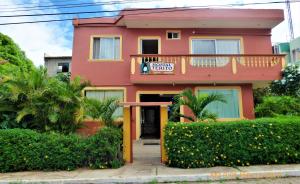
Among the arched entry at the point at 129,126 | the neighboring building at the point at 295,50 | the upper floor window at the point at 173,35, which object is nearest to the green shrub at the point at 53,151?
the arched entry at the point at 129,126

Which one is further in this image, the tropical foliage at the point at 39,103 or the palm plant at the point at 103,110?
the palm plant at the point at 103,110

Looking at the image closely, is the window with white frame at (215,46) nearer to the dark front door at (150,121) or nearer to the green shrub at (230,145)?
the dark front door at (150,121)

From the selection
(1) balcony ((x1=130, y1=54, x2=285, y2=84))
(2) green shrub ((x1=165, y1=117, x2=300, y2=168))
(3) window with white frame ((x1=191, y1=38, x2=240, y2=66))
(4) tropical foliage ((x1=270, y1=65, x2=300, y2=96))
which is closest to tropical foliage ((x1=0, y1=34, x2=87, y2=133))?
(2) green shrub ((x1=165, y1=117, x2=300, y2=168))

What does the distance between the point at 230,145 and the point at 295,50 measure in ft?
70.4

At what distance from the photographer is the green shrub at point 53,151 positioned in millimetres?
7254

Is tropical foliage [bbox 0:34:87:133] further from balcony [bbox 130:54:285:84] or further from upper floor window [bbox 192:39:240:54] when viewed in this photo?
upper floor window [bbox 192:39:240:54]

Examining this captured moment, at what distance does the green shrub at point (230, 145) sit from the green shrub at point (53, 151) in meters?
1.96

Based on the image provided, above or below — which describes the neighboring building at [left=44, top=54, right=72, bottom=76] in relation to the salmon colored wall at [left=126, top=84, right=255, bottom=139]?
above

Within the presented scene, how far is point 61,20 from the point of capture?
1145 centimetres

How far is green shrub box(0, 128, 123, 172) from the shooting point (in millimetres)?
7254

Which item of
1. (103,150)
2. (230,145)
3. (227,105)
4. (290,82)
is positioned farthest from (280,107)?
(103,150)

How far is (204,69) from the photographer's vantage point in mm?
13109

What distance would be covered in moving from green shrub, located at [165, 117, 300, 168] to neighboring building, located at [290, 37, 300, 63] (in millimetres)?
19580

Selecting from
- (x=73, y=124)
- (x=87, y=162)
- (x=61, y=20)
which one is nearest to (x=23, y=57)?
(x=61, y=20)
